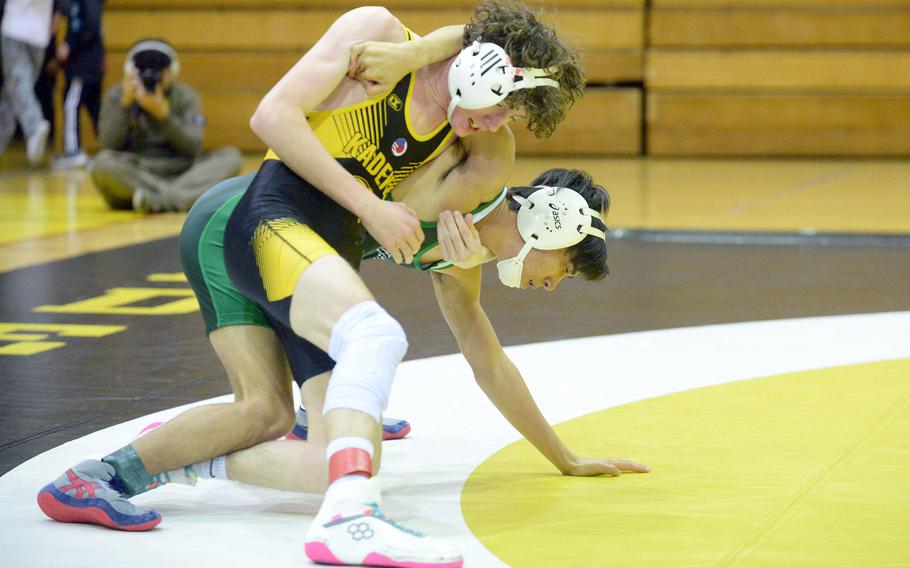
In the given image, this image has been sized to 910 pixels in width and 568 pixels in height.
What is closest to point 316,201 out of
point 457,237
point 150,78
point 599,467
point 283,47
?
point 457,237

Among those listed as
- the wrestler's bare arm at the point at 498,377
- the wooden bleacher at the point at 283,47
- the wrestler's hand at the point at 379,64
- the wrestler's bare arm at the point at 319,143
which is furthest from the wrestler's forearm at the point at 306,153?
the wooden bleacher at the point at 283,47

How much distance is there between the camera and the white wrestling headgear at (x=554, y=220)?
9.52 ft

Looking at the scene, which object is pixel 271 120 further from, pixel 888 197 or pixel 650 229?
pixel 888 197

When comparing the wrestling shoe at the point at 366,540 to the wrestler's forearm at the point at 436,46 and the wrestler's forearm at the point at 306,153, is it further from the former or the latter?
the wrestler's forearm at the point at 436,46

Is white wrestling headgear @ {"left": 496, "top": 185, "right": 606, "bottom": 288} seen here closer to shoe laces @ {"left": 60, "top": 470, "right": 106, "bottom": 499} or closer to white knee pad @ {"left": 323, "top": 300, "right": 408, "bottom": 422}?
white knee pad @ {"left": 323, "top": 300, "right": 408, "bottom": 422}

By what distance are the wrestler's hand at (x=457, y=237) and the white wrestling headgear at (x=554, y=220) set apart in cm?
11

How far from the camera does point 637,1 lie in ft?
36.8

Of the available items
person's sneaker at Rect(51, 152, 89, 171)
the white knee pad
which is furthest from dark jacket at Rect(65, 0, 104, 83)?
the white knee pad

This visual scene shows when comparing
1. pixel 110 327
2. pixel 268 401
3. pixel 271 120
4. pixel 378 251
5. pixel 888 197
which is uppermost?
pixel 271 120

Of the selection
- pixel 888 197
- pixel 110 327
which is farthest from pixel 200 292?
pixel 888 197

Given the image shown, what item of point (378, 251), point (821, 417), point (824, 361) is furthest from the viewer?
point (824, 361)

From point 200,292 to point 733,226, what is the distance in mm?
4729

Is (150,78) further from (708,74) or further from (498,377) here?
(708,74)

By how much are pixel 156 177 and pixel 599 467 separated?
5.43 m
